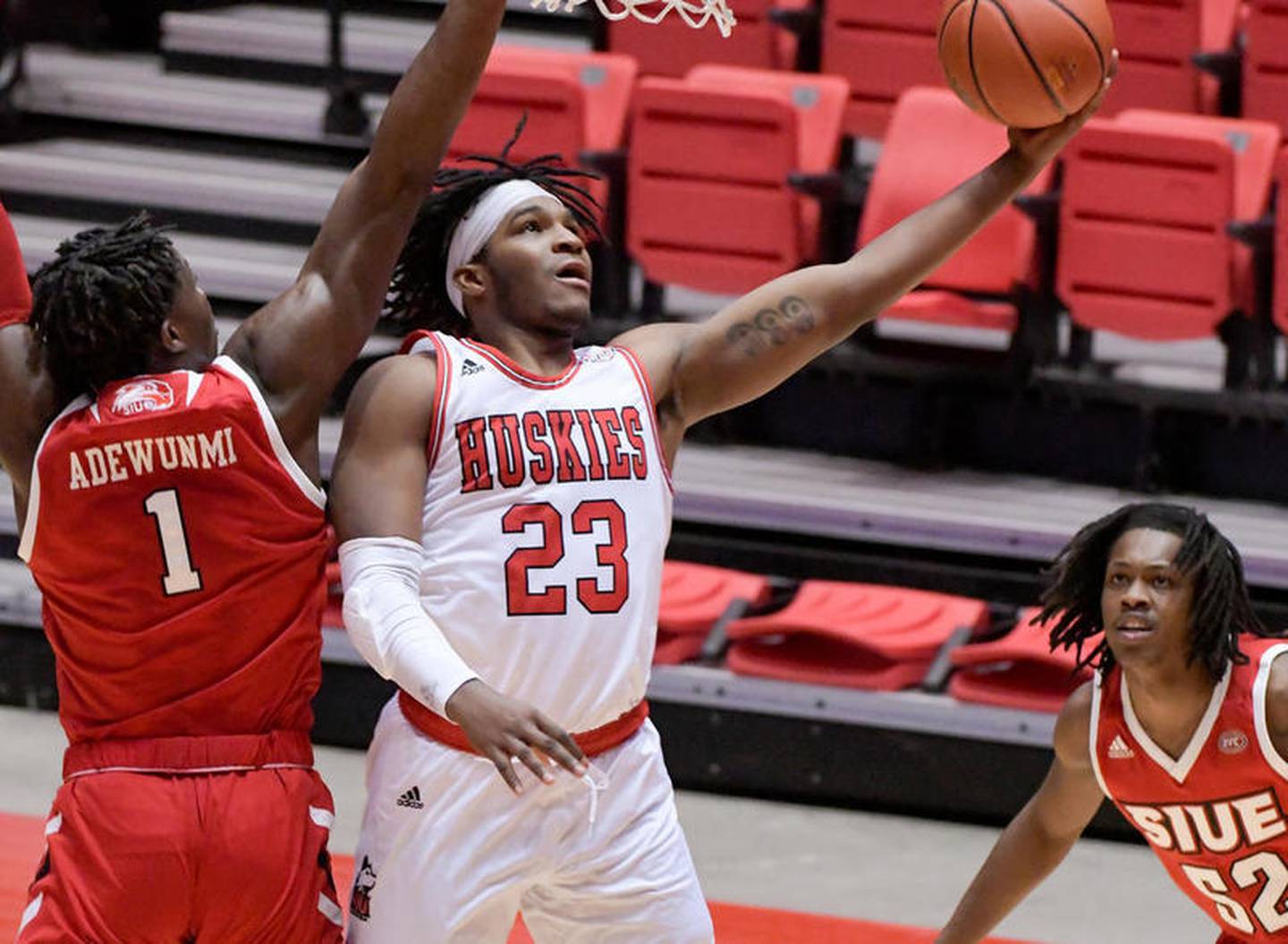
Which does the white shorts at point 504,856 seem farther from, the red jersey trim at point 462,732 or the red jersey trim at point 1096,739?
the red jersey trim at point 1096,739

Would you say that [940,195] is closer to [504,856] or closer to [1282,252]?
[1282,252]

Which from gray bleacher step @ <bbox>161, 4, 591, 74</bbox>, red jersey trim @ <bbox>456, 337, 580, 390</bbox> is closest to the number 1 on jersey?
red jersey trim @ <bbox>456, 337, 580, 390</bbox>

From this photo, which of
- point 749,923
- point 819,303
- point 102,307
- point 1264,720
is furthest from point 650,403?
point 749,923

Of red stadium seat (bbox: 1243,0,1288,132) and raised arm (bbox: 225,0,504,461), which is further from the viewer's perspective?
red stadium seat (bbox: 1243,0,1288,132)

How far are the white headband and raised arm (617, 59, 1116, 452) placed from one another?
30 cm

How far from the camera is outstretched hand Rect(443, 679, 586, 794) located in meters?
3.41

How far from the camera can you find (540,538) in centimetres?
386

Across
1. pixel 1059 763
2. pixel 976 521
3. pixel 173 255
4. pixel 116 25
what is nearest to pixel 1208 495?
pixel 976 521

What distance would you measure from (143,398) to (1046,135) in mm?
1522

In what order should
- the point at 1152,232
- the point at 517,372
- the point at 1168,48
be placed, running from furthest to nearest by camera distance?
the point at 1168,48
the point at 1152,232
the point at 517,372

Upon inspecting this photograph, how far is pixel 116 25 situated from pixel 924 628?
500 centimetres

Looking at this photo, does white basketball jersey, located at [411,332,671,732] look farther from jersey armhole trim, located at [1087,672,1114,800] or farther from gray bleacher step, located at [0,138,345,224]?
gray bleacher step, located at [0,138,345,224]

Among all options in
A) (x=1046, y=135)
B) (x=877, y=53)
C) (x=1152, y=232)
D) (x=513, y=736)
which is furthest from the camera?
(x=877, y=53)

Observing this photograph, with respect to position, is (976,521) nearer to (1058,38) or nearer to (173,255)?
(1058,38)
